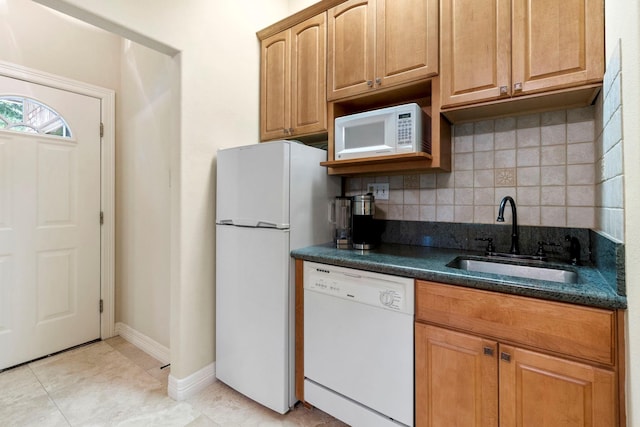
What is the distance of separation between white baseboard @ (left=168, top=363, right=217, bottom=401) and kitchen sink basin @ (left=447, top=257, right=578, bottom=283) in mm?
1670

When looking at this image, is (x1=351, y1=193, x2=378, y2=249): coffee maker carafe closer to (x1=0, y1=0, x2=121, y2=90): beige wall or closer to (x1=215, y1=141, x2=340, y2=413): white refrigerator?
(x1=215, y1=141, x2=340, y2=413): white refrigerator

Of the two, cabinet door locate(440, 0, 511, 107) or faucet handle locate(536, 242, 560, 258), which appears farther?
faucet handle locate(536, 242, 560, 258)

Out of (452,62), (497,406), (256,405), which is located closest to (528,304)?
(497,406)

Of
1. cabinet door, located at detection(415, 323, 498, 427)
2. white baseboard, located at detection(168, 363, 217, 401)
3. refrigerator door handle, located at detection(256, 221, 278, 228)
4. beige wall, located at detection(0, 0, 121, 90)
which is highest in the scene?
beige wall, located at detection(0, 0, 121, 90)

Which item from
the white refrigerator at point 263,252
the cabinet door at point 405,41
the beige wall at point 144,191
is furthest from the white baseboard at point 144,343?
the cabinet door at point 405,41

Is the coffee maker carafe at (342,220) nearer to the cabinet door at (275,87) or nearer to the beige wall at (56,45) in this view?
the cabinet door at (275,87)

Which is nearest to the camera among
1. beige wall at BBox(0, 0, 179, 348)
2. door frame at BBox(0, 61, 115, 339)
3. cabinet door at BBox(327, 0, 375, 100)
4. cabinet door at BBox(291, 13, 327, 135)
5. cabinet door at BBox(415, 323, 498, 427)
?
cabinet door at BBox(415, 323, 498, 427)

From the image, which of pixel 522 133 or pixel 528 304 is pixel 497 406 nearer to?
pixel 528 304

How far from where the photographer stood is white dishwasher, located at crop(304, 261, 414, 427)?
1.33m

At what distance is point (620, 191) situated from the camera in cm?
93

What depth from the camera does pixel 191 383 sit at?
6.06ft

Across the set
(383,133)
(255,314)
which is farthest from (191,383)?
(383,133)

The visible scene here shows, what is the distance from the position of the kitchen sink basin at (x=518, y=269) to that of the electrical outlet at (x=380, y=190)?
0.70m

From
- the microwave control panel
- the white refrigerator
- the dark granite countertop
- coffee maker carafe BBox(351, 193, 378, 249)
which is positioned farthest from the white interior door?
the microwave control panel
